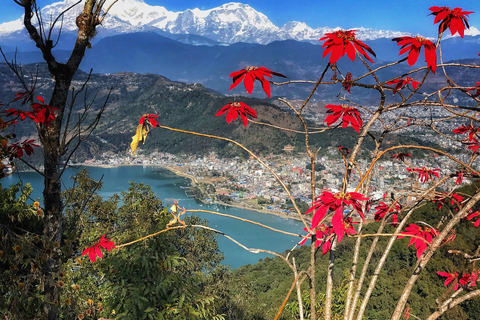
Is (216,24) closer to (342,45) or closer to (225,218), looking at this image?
(225,218)

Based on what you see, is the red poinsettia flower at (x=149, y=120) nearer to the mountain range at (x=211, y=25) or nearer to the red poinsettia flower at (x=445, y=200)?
the red poinsettia flower at (x=445, y=200)

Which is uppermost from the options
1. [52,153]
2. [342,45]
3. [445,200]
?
[342,45]

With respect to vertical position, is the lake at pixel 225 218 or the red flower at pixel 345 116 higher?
the red flower at pixel 345 116

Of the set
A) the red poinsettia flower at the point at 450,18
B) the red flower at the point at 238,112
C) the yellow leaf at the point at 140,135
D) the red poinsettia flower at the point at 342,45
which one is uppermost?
the red poinsettia flower at the point at 450,18

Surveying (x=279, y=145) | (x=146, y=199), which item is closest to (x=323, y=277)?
(x=146, y=199)

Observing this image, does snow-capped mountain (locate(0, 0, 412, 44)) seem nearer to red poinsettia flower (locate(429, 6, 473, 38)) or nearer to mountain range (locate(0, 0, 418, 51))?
mountain range (locate(0, 0, 418, 51))

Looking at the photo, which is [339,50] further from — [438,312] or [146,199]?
[146,199]

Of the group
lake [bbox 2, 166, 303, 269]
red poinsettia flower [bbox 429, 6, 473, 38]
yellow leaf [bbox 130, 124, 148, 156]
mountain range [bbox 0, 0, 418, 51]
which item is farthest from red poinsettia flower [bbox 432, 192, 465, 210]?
mountain range [bbox 0, 0, 418, 51]

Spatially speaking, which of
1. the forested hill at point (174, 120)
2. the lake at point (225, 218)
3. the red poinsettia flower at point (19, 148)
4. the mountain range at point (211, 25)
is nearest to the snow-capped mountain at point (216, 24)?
the mountain range at point (211, 25)

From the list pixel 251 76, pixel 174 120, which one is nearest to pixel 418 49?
pixel 251 76
